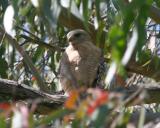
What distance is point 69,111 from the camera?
137 cm

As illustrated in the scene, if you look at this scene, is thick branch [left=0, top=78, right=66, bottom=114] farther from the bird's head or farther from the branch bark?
the bird's head

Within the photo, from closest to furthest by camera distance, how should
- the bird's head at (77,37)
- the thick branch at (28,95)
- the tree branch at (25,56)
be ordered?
the tree branch at (25,56)
the thick branch at (28,95)
the bird's head at (77,37)

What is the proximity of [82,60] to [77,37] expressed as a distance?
16 cm

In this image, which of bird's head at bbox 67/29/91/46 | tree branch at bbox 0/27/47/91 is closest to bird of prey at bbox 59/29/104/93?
bird's head at bbox 67/29/91/46

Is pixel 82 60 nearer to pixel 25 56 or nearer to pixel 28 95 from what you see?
pixel 28 95

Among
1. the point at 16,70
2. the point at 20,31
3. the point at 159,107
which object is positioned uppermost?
the point at 20,31

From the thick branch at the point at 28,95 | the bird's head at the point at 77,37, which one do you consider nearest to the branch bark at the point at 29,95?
the thick branch at the point at 28,95

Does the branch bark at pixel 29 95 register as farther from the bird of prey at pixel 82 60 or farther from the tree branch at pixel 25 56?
the bird of prey at pixel 82 60

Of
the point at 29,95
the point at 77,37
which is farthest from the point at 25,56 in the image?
the point at 77,37

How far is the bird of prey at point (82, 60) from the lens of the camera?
3.66m

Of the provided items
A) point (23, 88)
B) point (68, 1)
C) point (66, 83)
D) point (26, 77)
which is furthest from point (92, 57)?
point (68, 1)

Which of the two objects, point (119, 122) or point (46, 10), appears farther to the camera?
point (46, 10)

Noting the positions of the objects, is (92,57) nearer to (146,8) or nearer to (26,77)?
(26,77)

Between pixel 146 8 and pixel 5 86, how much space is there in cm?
115
